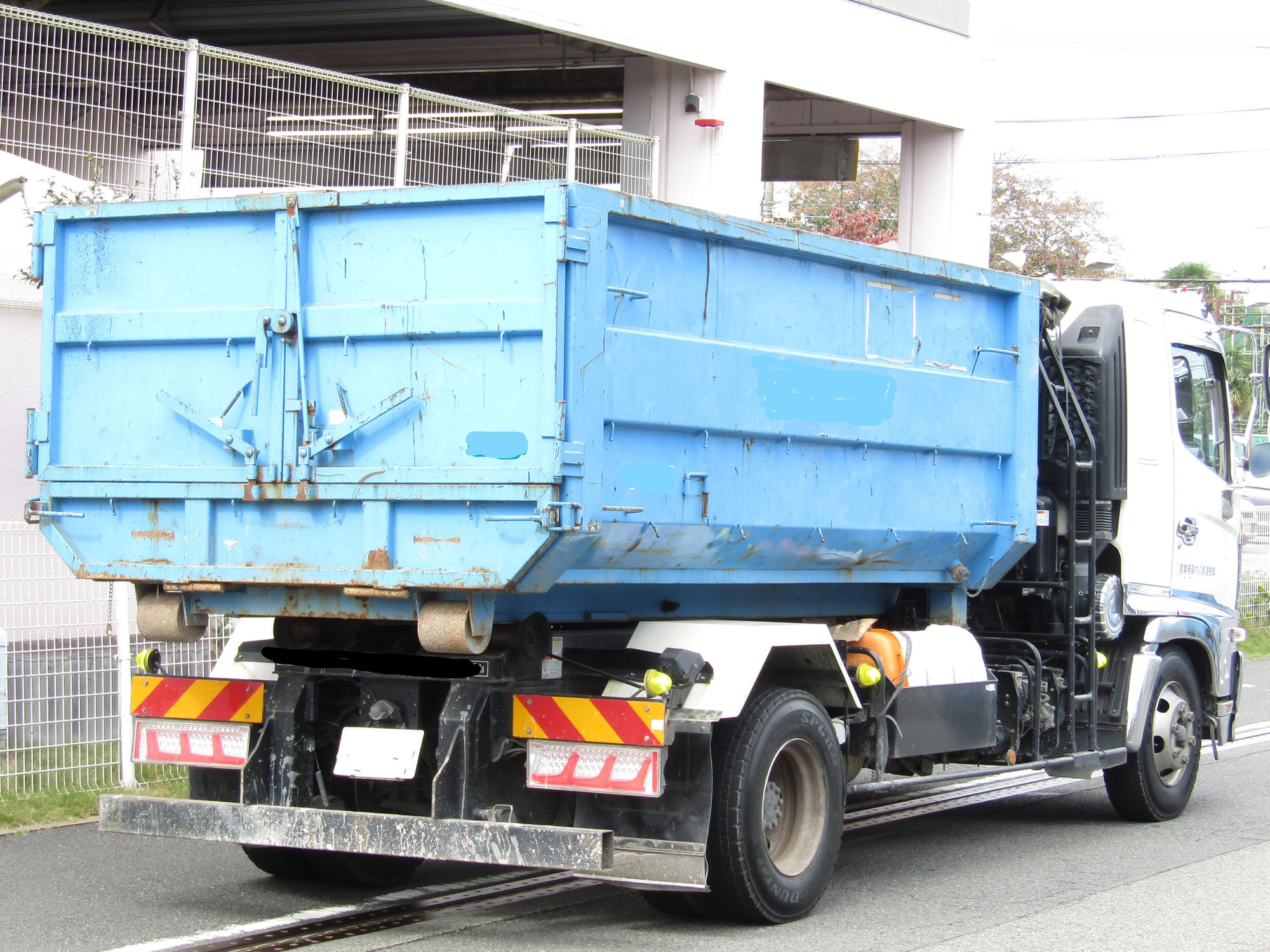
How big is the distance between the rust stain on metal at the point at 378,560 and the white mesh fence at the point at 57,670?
2.94 metres

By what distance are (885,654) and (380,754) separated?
239cm

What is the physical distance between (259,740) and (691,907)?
184 centimetres

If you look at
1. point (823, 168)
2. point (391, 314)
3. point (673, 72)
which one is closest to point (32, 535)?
point (391, 314)

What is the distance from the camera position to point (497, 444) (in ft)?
18.1

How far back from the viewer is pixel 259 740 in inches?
243

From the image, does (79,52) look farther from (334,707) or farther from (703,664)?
(703,664)

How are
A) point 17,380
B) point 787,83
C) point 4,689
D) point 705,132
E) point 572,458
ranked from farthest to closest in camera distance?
point 787,83, point 705,132, point 17,380, point 4,689, point 572,458

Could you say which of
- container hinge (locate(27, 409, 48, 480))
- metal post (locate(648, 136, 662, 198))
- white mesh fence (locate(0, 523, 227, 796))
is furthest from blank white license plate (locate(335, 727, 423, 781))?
metal post (locate(648, 136, 662, 198))

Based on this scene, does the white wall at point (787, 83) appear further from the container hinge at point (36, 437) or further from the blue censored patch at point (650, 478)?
the blue censored patch at point (650, 478)

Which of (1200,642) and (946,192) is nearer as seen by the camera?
(1200,642)

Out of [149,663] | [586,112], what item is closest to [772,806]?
[149,663]

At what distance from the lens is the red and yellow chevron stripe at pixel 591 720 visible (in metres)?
5.71

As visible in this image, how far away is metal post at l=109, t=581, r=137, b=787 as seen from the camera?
894 centimetres

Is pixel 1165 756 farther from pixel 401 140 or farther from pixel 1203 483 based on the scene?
pixel 401 140
